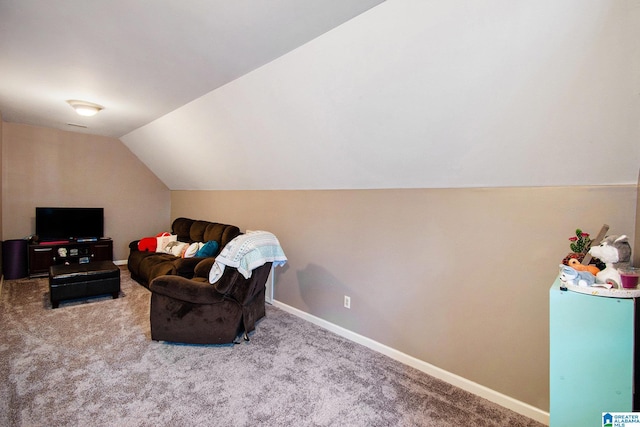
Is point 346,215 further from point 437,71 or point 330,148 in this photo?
point 437,71

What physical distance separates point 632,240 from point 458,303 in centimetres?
108

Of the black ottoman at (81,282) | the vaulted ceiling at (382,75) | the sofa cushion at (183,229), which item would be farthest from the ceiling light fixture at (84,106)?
the sofa cushion at (183,229)

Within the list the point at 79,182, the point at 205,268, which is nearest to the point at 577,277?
the point at 205,268

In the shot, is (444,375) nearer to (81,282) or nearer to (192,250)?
(192,250)

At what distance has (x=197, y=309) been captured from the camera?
9.17 ft

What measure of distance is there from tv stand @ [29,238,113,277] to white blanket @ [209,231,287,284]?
11.8 feet

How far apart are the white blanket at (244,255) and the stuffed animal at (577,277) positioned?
2.25 metres

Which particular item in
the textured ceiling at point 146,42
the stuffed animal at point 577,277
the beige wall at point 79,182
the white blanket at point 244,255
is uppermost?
the textured ceiling at point 146,42

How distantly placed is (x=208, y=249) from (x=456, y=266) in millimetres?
3119

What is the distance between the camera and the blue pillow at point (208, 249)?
4.17 metres

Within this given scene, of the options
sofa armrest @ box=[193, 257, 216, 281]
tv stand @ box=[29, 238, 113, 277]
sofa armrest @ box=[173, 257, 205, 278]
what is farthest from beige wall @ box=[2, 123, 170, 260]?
sofa armrest @ box=[193, 257, 216, 281]

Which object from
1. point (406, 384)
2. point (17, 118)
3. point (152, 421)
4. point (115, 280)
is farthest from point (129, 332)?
point (17, 118)

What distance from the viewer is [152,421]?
6.25ft

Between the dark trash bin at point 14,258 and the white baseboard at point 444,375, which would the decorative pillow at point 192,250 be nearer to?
the white baseboard at point 444,375
